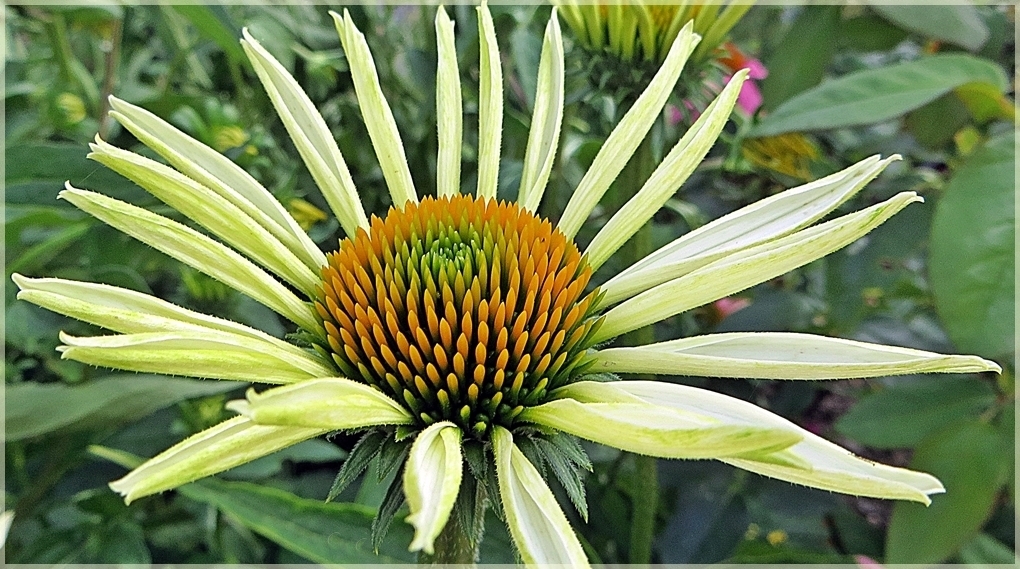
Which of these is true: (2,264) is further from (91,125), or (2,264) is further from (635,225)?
(635,225)

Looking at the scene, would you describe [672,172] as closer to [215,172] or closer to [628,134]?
[628,134]

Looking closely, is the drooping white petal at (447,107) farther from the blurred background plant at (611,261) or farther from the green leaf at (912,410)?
the green leaf at (912,410)

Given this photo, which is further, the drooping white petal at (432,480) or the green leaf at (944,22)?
the green leaf at (944,22)

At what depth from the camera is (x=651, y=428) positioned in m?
0.21

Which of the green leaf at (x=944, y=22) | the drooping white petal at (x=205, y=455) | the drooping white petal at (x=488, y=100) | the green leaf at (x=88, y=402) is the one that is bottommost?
the green leaf at (x=88, y=402)

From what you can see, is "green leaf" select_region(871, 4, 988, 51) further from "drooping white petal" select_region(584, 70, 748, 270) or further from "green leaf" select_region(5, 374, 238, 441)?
"green leaf" select_region(5, 374, 238, 441)

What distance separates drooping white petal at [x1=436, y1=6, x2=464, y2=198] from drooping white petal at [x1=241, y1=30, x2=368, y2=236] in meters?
0.04

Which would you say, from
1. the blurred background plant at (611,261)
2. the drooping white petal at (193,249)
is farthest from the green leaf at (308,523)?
the drooping white petal at (193,249)

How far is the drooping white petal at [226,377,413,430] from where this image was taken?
0.18 m

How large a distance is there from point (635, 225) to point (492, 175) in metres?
0.07

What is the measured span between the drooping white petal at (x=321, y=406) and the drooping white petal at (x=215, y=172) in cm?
10

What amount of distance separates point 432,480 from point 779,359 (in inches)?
4.9

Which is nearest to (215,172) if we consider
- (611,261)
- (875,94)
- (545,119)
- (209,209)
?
(209,209)

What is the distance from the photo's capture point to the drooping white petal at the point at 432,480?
0.59ft
